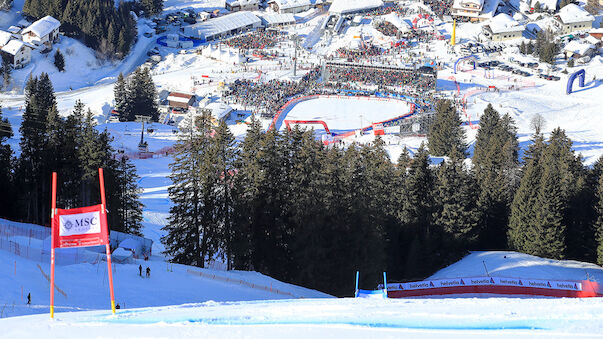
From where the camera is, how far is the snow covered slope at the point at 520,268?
29.4 meters

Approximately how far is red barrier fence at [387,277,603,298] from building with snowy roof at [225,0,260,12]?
70.2 meters

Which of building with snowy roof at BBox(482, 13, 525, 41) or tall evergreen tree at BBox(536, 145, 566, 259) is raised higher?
building with snowy roof at BBox(482, 13, 525, 41)

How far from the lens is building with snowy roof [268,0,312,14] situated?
91.1 meters

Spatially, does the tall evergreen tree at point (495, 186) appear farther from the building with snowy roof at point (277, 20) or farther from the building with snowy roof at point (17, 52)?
the building with snowy roof at point (17, 52)

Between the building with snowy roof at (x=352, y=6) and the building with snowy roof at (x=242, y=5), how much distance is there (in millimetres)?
9667

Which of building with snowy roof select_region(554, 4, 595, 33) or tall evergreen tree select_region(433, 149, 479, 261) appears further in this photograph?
building with snowy roof select_region(554, 4, 595, 33)

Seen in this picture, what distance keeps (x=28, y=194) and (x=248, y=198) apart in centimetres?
1004

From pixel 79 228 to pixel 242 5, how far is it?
3230 inches

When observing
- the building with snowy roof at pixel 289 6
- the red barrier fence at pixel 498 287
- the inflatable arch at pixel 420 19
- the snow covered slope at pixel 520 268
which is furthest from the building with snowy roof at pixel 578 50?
the red barrier fence at pixel 498 287

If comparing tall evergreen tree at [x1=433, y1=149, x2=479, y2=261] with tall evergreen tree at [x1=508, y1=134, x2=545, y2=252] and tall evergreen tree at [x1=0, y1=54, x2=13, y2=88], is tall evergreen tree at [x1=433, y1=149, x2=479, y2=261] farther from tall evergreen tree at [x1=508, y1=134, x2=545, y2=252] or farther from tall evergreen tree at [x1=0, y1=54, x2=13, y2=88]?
tall evergreen tree at [x1=0, y1=54, x2=13, y2=88]

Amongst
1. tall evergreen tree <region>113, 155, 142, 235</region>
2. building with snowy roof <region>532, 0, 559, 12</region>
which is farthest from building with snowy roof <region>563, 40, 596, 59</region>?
tall evergreen tree <region>113, 155, 142, 235</region>

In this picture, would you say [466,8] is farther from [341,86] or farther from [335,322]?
[335,322]

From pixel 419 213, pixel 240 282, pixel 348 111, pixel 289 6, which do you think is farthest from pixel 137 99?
pixel 240 282

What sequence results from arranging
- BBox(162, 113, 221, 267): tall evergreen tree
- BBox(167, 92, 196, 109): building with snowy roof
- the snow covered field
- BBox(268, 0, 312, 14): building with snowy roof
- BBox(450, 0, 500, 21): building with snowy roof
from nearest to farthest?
the snow covered field < BBox(162, 113, 221, 267): tall evergreen tree < BBox(167, 92, 196, 109): building with snowy roof < BBox(450, 0, 500, 21): building with snowy roof < BBox(268, 0, 312, 14): building with snowy roof
